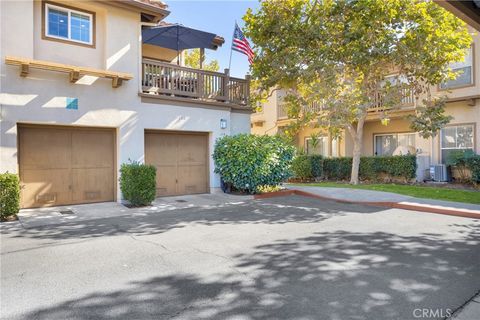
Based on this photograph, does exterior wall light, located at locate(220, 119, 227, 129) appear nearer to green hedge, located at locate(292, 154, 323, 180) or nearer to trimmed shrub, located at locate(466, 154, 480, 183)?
green hedge, located at locate(292, 154, 323, 180)

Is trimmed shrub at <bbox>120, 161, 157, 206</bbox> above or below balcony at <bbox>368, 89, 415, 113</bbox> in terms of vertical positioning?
below

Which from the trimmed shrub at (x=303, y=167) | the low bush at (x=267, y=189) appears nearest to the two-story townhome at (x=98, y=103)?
the low bush at (x=267, y=189)

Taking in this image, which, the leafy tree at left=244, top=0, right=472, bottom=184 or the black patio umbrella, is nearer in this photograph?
the black patio umbrella

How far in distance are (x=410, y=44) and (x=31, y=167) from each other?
13722 millimetres

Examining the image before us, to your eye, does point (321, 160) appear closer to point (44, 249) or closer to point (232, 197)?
point (232, 197)

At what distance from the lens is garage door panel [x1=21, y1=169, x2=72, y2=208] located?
873cm

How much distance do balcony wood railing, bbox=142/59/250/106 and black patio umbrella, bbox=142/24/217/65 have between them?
873mm

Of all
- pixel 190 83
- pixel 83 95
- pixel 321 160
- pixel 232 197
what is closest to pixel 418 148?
pixel 321 160

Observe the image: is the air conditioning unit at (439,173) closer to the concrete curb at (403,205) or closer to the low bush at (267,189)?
the concrete curb at (403,205)

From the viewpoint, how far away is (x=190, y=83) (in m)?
11.6

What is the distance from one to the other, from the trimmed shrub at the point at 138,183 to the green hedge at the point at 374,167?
38.3 ft

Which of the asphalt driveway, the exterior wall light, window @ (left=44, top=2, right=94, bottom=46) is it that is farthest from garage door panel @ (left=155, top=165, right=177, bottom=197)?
window @ (left=44, top=2, right=94, bottom=46)

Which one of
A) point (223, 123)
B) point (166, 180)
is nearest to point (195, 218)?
point (166, 180)

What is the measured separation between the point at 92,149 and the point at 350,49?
10.2 meters
